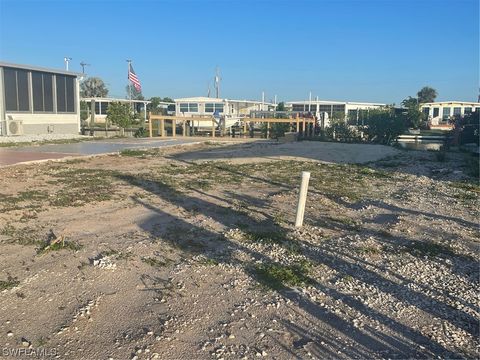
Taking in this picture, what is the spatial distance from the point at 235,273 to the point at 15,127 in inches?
1000

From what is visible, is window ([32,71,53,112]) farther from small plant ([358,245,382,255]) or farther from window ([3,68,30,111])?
small plant ([358,245,382,255])

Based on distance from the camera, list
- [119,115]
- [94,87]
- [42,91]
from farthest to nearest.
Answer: [94,87]
[119,115]
[42,91]

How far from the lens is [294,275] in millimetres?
4781

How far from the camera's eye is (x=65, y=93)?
3180 centimetres

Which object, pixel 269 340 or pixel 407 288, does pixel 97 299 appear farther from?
pixel 407 288

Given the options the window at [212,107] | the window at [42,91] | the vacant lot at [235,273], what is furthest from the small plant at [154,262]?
the window at [212,107]

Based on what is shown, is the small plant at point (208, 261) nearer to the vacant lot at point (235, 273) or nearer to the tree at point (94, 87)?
the vacant lot at point (235, 273)

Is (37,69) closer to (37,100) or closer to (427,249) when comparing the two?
(37,100)

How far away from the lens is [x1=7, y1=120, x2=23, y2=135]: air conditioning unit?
2630 cm

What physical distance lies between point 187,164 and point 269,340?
1187cm

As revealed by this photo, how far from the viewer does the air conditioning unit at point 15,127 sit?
1035 inches

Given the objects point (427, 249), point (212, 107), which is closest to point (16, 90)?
point (212, 107)

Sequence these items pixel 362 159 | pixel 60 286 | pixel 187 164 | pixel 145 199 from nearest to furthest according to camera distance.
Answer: pixel 60 286
pixel 145 199
pixel 187 164
pixel 362 159

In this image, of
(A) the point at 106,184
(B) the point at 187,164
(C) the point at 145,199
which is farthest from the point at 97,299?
(B) the point at 187,164
